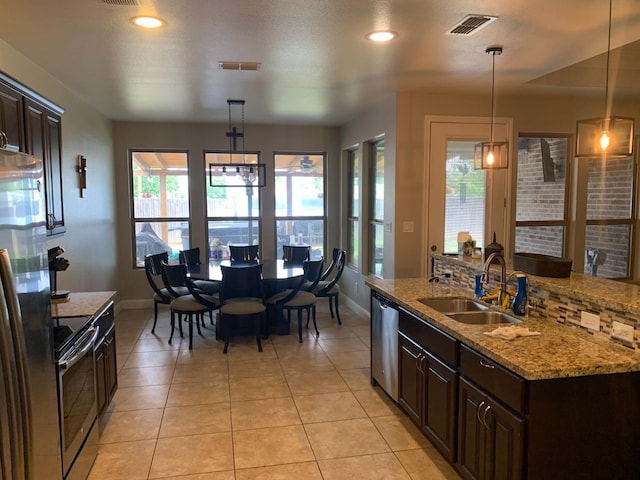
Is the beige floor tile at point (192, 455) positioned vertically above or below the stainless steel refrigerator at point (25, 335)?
below

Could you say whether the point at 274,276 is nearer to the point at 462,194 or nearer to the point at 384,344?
the point at 384,344

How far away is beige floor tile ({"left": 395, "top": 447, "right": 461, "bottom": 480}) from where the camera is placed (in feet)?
8.44

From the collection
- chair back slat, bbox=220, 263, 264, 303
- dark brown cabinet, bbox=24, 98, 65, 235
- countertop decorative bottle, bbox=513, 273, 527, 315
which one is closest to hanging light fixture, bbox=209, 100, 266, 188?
chair back slat, bbox=220, 263, 264, 303

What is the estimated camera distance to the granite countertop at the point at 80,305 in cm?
279

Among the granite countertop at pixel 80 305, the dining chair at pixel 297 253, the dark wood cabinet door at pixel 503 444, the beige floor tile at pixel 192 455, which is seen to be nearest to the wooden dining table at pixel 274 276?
the dining chair at pixel 297 253

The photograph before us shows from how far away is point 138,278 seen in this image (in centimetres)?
655

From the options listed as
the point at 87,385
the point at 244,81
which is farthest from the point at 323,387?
the point at 244,81

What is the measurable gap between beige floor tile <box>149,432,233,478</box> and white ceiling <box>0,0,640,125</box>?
→ 261 centimetres

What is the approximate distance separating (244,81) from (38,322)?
2.92m

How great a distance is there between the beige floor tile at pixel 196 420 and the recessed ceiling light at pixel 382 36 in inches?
110

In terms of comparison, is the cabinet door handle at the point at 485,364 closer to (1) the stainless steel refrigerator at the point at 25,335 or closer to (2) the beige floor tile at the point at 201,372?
(1) the stainless steel refrigerator at the point at 25,335

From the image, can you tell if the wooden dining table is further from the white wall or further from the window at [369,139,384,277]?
the white wall

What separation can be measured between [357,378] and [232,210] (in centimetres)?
367

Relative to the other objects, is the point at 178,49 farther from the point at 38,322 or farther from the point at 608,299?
the point at 608,299
